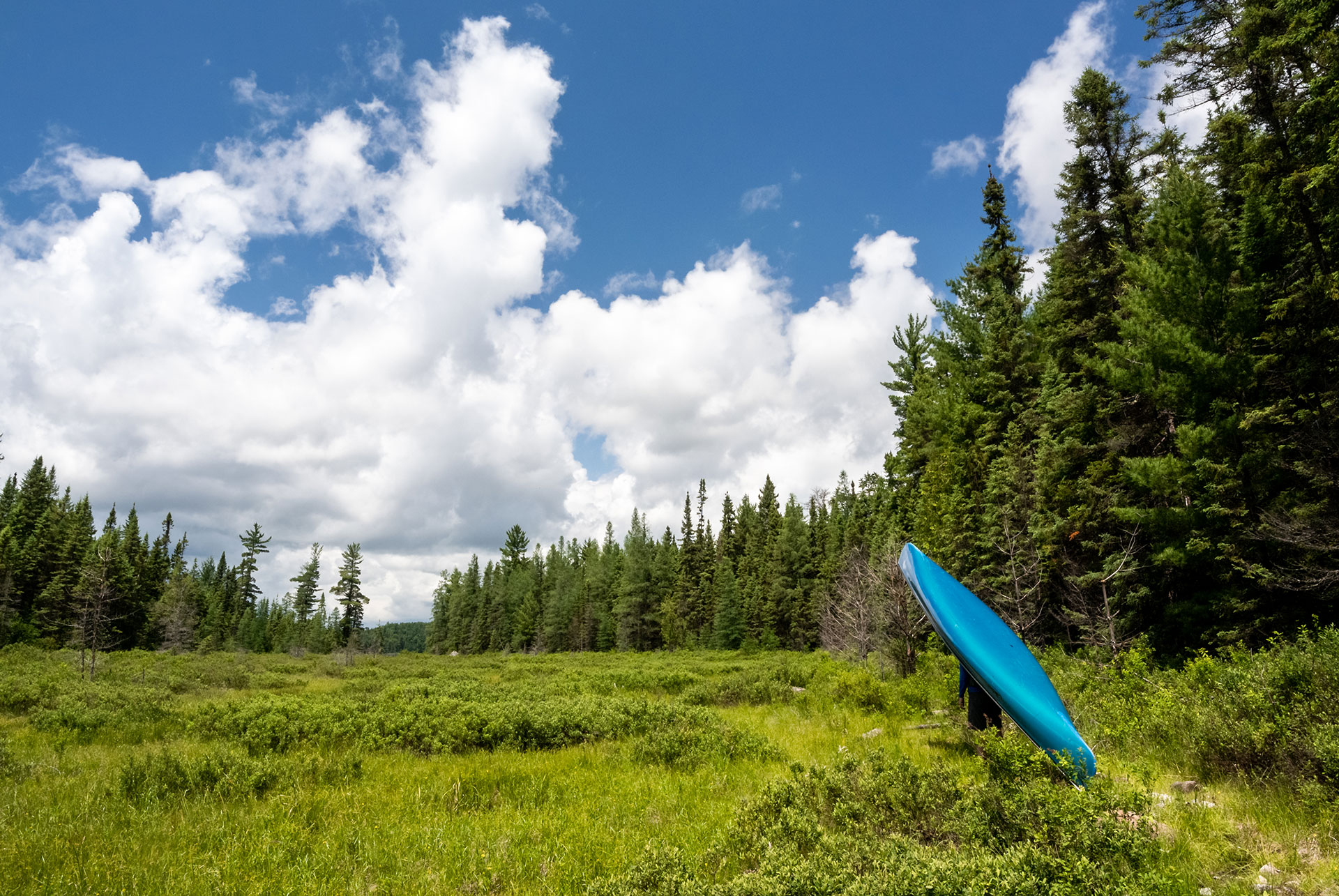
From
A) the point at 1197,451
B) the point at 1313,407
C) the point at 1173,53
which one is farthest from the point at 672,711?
the point at 1173,53

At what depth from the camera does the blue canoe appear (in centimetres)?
595

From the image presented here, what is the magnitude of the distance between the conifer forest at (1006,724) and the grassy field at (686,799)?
49 millimetres

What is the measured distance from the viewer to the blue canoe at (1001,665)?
19.5 ft

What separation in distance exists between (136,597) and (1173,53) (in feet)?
291

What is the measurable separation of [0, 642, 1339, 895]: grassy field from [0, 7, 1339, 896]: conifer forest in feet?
0.16

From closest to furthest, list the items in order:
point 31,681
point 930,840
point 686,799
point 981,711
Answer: point 930,840, point 981,711, point 686,799, point 31,681

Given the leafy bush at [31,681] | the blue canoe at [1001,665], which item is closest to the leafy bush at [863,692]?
the blue canoe at [1001,665]

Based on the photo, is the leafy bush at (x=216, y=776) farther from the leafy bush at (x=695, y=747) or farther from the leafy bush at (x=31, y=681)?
the leafy bush at (x=31, y=681)

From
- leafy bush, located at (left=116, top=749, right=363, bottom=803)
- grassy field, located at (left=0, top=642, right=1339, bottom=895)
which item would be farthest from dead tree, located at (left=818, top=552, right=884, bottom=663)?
leafy bush, located at (left=116, top=749, right=363, bottom=803)

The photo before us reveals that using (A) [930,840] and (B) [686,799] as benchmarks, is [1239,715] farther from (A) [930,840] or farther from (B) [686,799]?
(B) [686,799]

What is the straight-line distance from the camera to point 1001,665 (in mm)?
6648

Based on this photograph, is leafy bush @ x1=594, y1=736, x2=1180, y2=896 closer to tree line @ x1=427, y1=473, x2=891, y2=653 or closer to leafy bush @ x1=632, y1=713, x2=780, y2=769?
leafy bush @ x1=632, y1=713, x2=780, y2=769

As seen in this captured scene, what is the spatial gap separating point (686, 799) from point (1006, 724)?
20.0 ft

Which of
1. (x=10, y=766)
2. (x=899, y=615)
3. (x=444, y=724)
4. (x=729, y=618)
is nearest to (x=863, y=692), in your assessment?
(x=899, y=615)
